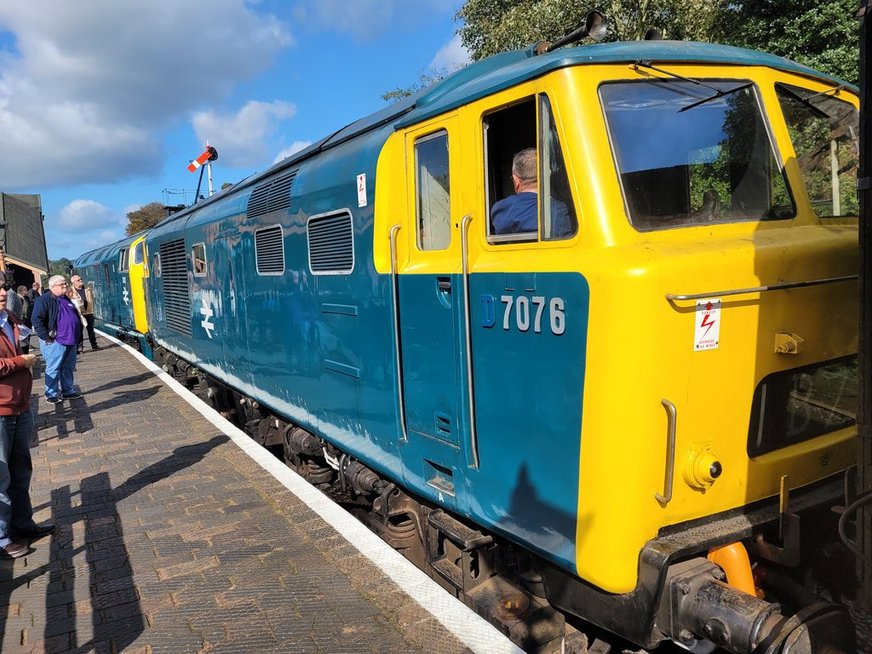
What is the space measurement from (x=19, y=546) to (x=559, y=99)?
4.59 metres

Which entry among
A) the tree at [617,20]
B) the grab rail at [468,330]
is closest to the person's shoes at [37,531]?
the grab rail at [468,330]

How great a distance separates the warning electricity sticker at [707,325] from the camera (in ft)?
8.32

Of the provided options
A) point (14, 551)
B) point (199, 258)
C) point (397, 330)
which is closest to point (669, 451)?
point (397, 330)

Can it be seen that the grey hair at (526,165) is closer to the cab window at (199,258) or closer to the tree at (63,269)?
the cab window at (199,258)

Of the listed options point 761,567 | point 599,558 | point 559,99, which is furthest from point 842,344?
point 559,99

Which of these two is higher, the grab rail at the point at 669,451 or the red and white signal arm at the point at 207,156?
the red and white signal arm at the point at 207,156

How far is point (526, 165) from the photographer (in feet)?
10.4

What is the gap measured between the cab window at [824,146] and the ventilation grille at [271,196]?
3725 millimetres

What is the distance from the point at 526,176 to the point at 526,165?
5cm

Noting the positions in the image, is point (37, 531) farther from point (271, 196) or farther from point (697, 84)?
point (697, 84)

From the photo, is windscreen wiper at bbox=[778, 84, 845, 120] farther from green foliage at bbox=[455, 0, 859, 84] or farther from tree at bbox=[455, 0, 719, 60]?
tree at bbox=[455, 0, 719, 60]

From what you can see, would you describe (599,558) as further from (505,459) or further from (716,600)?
(505,459)

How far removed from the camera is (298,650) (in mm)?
3307

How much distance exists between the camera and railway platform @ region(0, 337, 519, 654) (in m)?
3.43
